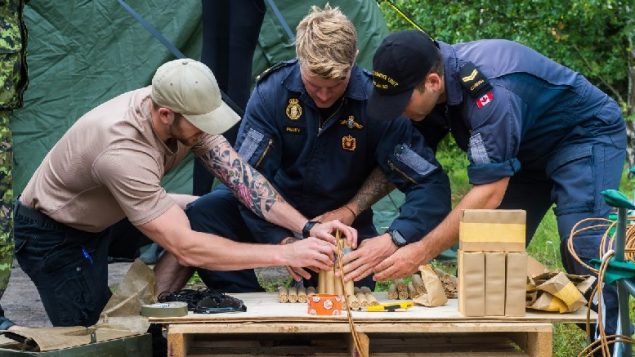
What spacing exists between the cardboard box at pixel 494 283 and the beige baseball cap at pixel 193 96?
112cm

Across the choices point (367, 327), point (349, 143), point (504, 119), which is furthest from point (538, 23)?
point (367, 327)

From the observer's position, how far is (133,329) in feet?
12.0

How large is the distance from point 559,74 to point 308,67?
40.2 inches

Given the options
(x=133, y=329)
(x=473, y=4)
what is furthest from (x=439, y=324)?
Result: (x=473, y=4)

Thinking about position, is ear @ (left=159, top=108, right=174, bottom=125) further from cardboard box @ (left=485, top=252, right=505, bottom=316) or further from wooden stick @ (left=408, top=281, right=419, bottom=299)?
cardboard box @ (left=485, top=252, right=505, bottom=316)

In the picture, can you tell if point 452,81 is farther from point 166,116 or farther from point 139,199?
point 139,199

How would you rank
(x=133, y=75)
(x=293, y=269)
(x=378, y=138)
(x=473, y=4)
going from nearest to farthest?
(x=293, y=269) < (x=378, y=138) < (x=133, y=75) < (x=473, y=4)

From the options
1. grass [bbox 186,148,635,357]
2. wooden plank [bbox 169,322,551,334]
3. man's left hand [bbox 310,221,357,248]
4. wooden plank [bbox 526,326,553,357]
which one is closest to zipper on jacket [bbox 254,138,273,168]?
man's left hand [bbox 310,221,357,248]

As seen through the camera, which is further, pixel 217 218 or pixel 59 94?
pixel 59 94

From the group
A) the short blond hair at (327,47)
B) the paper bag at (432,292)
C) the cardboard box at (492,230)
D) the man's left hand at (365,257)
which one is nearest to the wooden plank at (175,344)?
the man's left hand at (365,257)

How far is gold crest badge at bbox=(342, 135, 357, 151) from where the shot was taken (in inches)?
177

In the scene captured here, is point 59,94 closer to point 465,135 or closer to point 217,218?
point 217,218

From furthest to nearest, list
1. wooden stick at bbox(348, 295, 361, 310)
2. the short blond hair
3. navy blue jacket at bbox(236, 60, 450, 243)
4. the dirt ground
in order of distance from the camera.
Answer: the dirt ground
navy blue jacket at bbox(236, 60, 450, 243)
the short blond hair
wooden stick at bbox(348, 295, 361, 310)

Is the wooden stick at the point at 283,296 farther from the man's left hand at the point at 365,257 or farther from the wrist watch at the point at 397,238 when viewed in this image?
the wrist watch at the point at 397,238
